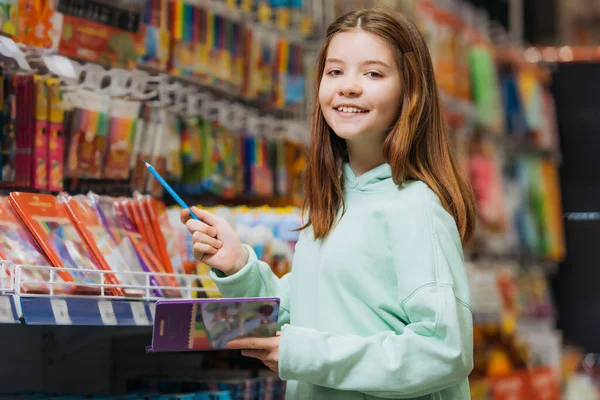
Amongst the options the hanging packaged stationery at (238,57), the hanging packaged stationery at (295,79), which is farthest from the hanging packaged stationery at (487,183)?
the hanging packaged stationery at (238,57)

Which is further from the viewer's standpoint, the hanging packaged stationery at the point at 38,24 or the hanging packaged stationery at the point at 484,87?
the hanging packaged stationery at the point at 484,87

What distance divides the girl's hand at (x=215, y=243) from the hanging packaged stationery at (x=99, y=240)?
0.66ft

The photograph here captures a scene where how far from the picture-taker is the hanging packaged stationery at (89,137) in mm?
2461

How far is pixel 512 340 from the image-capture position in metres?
4.75

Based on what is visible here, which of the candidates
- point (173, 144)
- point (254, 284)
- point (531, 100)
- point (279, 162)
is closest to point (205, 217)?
point (254, 284)

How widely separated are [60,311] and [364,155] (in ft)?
2.24

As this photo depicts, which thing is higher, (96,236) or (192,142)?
(192,142)

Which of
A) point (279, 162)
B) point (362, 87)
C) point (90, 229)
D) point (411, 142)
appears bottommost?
point (90, 229)

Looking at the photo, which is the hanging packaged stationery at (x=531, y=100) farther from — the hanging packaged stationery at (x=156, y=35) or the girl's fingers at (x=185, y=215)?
the girl's fingers at (x=185, y=215)

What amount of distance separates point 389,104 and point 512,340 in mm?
2948

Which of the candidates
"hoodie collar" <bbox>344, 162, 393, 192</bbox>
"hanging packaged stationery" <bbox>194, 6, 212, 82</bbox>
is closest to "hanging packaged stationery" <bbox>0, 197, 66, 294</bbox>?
"hoodie collar" <bbox>344, 162, 393, 192</bbox>

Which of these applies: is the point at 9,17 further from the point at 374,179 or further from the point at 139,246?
the point at 374,179

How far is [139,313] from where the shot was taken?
2.14 m

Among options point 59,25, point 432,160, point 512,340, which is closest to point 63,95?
point 59,25
